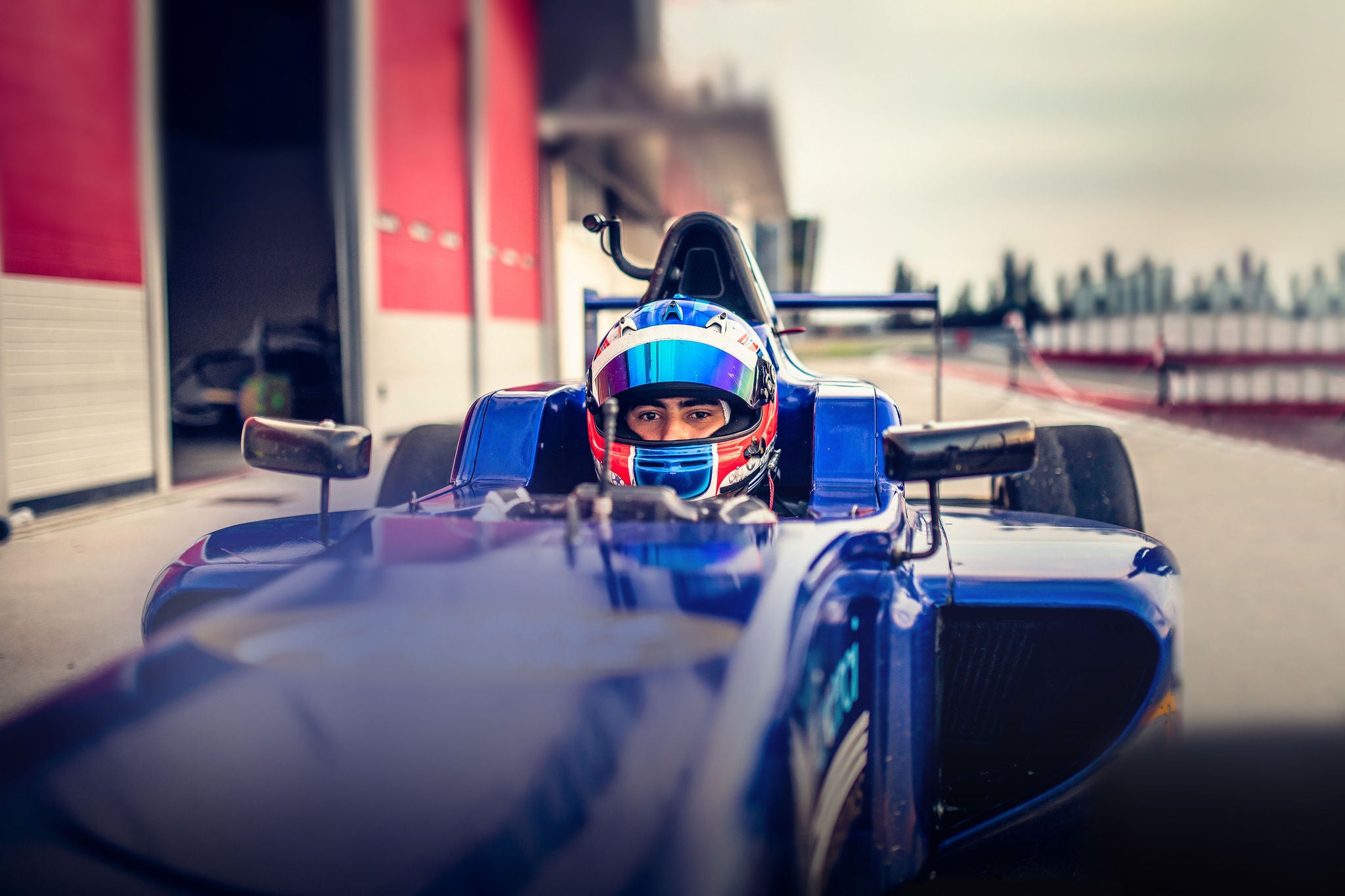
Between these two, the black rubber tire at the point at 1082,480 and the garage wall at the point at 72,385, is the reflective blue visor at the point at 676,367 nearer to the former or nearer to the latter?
the black rubber tire at the point at 1082,480

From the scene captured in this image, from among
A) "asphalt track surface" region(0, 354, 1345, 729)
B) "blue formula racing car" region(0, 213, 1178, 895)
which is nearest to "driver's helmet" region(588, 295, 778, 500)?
"blue formula racing car" region(0, 213, 1178, 895)

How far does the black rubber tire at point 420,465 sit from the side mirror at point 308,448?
1.73 meters

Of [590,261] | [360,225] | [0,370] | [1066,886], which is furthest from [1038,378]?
[1066,886]

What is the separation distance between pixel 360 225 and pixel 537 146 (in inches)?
306

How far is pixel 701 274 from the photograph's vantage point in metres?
3.66

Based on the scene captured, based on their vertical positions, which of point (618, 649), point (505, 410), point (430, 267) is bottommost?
point (618, 649)

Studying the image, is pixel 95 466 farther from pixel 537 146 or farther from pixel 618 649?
pixel 537 146

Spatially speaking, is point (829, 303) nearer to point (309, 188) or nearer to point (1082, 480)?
point (1082, 480)

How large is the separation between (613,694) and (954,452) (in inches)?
33.9

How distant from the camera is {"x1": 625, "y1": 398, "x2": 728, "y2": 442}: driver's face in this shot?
2.62m

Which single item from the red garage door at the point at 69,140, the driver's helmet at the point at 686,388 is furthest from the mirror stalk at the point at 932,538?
the red garage door at the point at 69,140

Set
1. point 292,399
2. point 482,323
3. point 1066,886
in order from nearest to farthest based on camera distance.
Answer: point 1066,886 < point 292,399 < point 482,323

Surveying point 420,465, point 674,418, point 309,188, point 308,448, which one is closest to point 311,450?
point 308,448

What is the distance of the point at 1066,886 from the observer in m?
2.13
